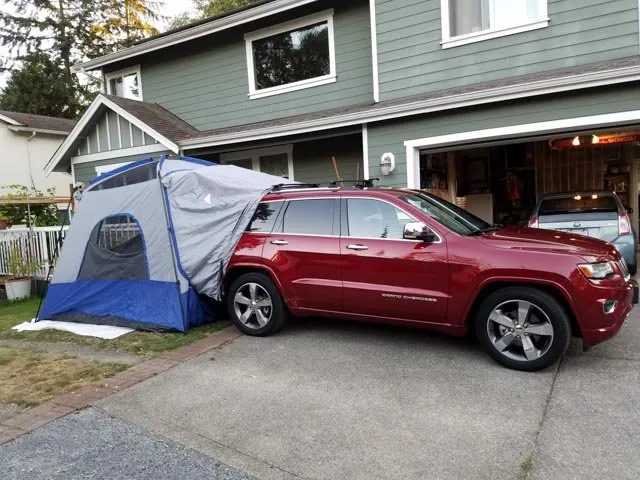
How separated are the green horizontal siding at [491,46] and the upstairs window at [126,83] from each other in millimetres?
7834

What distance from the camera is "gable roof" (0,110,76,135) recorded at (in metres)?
20.3

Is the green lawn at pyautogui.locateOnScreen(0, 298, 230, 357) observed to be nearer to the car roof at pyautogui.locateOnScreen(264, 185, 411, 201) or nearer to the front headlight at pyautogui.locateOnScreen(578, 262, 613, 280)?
the car roof at pyautogui.locateOnScreen(264, 185, 411, 201)

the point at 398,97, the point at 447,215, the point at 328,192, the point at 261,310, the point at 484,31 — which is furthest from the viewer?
the point at 398,97

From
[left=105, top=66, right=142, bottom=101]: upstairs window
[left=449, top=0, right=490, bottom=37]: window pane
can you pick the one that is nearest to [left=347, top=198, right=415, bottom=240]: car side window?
[left=449, top=0, right=490, bottom=37]: window pane

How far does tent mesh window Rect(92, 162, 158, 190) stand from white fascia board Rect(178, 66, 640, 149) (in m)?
4.06

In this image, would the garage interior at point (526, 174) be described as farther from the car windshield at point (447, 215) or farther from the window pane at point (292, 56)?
the car windshield at point (447, 215)

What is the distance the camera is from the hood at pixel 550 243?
4.39 m

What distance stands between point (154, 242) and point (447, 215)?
3681 mm

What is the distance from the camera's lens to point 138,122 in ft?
38.2

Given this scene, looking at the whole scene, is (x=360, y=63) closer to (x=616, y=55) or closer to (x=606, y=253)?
(x=616, y=55)

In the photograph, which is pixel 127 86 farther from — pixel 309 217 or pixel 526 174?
pixel 526 174

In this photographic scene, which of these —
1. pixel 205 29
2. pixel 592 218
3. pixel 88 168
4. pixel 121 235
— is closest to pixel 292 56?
pixel 205 29

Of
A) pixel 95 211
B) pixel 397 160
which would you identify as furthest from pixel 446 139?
pixel 95 211

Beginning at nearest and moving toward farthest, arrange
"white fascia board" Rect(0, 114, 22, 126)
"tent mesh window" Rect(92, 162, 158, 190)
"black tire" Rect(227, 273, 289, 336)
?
"black tire" Rect(227, 273, 289, 336) < "tent mesh window" Rect(92, 162, 158, 190) < "white fascia board" Rect(0, 114, 22, 126)
